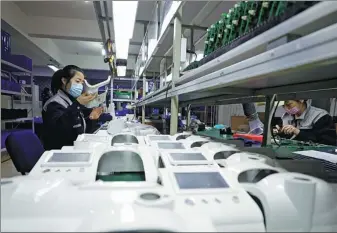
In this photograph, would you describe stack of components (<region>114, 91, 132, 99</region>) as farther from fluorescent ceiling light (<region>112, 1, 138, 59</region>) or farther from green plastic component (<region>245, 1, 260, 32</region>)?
green plastic component (<region>245, 1, 260, 32</region>)

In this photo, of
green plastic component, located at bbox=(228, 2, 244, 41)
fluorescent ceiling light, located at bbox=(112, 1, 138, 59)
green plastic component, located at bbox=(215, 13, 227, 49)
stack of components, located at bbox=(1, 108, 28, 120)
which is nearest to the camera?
green plastic component, located at bbox=(228, 2, 244, 41)

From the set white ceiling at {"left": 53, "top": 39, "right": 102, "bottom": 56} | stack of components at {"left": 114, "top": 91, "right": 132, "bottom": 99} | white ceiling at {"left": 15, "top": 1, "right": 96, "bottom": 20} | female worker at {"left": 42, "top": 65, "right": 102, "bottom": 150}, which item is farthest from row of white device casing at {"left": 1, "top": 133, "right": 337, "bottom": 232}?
stack of components at {"left": 114, "top": 91, "right": 132, "bottom": 99}

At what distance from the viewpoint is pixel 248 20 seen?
102 cm

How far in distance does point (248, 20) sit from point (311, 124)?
2.51 m

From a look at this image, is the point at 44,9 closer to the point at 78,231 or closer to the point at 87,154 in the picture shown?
the point at 87,154

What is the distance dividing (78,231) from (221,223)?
0.31 meters

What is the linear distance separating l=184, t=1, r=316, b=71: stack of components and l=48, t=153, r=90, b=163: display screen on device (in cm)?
77

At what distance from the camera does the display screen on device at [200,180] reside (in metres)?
0.67

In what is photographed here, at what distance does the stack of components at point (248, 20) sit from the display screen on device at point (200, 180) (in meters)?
0.49

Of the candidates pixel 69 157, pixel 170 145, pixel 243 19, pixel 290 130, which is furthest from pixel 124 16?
pixel 290 130

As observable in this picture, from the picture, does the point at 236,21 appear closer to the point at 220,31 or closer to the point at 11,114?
the point at 220,31

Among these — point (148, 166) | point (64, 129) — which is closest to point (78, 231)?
point (148, 166)

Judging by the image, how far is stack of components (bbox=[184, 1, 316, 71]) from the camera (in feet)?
2.19

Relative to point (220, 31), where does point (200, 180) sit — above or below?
below
